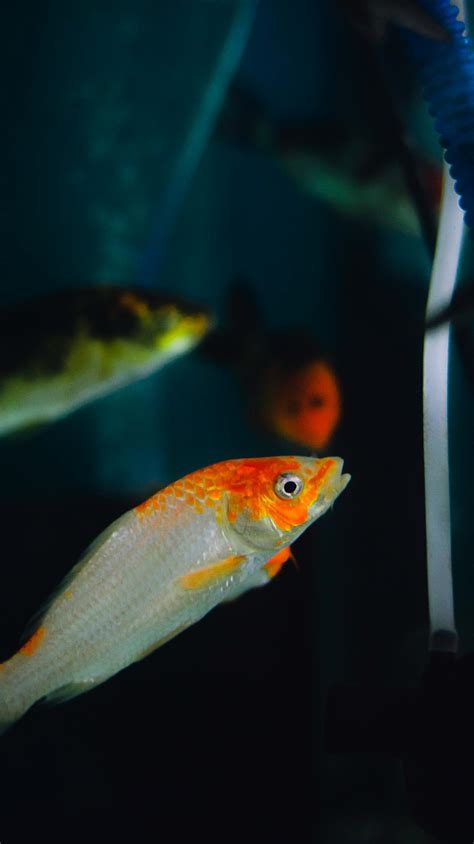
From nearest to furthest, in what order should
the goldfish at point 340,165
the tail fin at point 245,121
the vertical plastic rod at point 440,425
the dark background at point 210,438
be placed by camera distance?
the vertical plastic rod at point 440,425
the dark background at point 210,438
the goldfish at point 340,165
the tail fin at point 245,121

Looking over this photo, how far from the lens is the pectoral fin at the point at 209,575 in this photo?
0.49 m

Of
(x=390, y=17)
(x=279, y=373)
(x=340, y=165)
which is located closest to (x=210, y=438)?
(x=279, y=373)

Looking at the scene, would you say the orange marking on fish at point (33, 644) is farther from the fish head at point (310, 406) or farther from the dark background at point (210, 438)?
the fish head at point (310, 406)

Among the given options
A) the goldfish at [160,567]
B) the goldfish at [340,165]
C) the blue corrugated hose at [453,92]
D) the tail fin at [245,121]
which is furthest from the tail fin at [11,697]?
the tail fin at [245,121]

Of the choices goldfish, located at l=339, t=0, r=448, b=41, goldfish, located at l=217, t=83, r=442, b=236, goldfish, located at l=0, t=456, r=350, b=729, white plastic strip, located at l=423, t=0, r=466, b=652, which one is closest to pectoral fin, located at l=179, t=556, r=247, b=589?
goldfish, located at l=0, t=456, r=350, b=729

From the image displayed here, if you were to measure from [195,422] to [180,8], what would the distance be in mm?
1713

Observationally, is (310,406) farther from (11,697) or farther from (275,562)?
(11,697)

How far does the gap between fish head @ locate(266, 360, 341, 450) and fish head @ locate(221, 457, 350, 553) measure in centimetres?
75

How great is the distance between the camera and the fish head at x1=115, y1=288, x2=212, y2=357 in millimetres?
1229

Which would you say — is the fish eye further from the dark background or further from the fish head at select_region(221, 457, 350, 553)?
the dark background

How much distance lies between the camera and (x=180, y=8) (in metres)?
2.40

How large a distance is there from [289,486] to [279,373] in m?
1.07

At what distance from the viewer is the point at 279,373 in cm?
156

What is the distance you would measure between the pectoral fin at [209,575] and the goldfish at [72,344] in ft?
2.52
